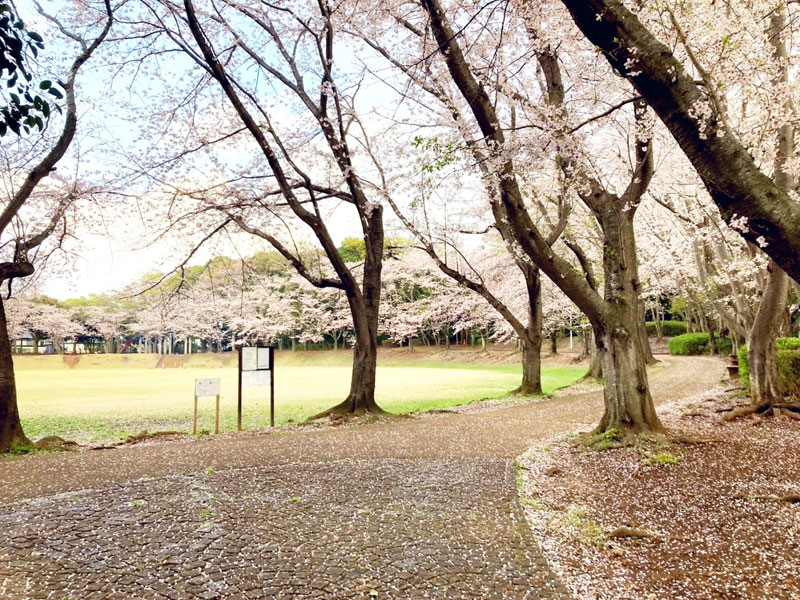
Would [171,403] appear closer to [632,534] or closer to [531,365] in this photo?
[531,365]

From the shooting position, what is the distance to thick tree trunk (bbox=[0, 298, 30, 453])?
6.84m

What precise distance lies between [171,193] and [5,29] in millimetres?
7855

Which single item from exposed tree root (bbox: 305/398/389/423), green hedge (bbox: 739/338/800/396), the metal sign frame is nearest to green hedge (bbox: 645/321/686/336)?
green hedge (bbox: 739/338/800/396)

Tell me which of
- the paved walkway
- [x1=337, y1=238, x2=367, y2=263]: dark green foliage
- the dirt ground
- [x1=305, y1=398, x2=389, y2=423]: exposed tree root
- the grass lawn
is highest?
[x1=337, y1=238, x2=367, y2=263]: dark green foliage

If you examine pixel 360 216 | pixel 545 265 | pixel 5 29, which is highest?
pixel 360 216

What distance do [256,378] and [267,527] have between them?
20.7 ft

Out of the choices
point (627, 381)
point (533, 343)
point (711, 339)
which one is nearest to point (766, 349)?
point (627, 381)

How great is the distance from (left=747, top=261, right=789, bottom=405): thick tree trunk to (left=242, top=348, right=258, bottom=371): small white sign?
902 cm

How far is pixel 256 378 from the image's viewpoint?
9570 mm

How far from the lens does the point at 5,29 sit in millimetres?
2373

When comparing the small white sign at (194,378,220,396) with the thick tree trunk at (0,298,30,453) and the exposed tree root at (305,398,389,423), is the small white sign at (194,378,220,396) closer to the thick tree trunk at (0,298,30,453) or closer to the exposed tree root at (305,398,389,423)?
the exposed tree root at (305,398,389,423)

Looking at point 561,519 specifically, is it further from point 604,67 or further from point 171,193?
point 171,193

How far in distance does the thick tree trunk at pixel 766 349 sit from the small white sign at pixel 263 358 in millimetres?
8891

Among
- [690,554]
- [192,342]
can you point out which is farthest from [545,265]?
[192,342]
